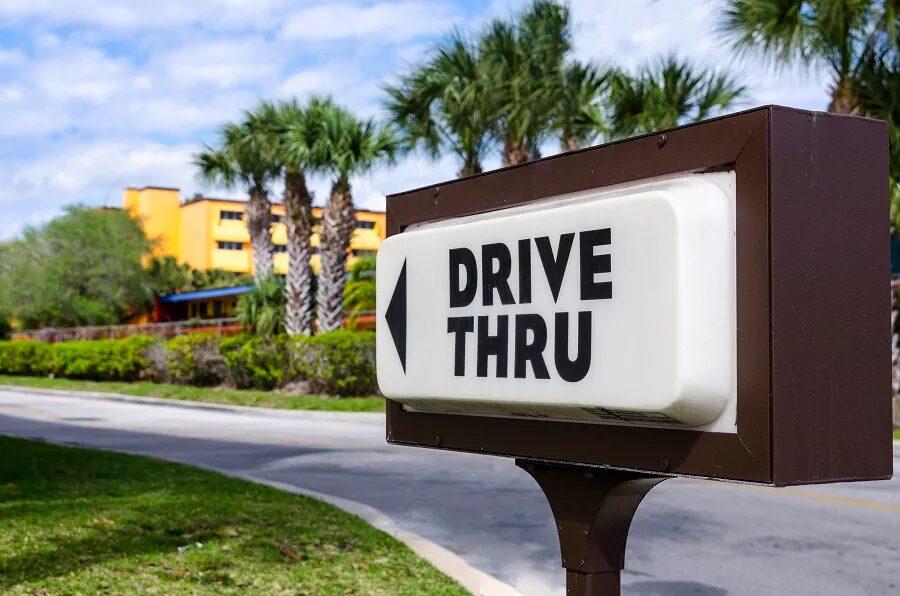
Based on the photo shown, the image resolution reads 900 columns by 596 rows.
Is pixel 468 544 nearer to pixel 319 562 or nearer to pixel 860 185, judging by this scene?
pixel 319 562

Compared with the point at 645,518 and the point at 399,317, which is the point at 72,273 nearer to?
the point at 645,518

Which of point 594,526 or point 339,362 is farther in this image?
point 339,362

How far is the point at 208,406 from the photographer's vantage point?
24969 millimetres

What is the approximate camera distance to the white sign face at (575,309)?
1.66 meters

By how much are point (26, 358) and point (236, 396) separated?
1871 cm

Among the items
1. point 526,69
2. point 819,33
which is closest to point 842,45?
point 819,33

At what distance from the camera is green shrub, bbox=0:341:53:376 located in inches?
1571

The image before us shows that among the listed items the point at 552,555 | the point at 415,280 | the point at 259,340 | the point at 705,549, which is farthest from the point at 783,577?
the point at 259,340

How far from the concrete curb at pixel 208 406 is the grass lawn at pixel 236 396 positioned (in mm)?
403

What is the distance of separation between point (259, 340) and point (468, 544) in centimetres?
2100

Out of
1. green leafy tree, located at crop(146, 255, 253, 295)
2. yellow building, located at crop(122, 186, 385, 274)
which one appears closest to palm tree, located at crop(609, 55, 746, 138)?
green leafy tree, located at crop(146, 255, 253, 295)

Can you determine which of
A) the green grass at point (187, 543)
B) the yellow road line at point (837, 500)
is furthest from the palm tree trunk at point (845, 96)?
the green grass at point (187, 543)

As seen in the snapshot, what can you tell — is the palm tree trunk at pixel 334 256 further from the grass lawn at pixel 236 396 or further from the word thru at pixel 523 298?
the word thru at pixel 523 298

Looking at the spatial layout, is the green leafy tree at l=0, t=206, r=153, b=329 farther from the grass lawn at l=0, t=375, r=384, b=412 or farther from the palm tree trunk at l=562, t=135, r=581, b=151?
the palm tree trunk at l=562, t=135, r=581, b=151
